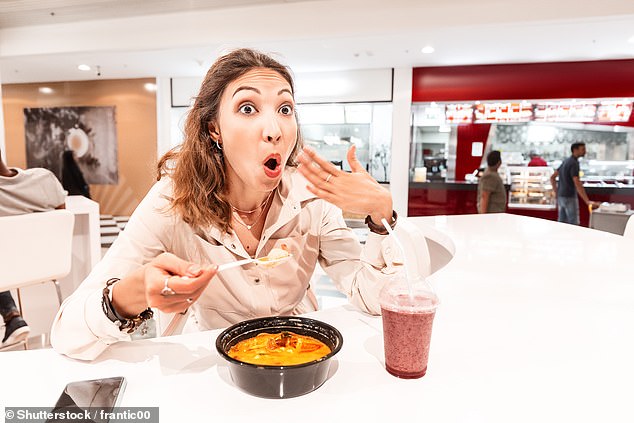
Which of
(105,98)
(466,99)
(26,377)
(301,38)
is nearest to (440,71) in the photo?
(466,99)

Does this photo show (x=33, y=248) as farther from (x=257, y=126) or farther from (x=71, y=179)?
(x=71, y=179)

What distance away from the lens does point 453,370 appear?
0.92 m

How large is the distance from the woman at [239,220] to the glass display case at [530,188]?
20.8 feet

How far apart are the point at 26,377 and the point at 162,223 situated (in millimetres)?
507


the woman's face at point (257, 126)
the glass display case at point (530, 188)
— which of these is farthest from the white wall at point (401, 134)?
the woman's face at point (257, 126)

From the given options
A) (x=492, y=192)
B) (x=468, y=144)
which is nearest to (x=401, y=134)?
(x=468, y=144)

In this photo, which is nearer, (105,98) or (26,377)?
(26,377)

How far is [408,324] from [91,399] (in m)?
0.61

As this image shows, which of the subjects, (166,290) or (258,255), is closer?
(166,290)

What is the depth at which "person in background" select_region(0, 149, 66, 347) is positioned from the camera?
278 cm

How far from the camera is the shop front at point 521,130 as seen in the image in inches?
262

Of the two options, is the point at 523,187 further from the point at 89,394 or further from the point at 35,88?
the point at 35,88

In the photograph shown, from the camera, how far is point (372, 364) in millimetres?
947

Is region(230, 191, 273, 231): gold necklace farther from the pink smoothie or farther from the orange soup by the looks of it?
the pink smoothie
